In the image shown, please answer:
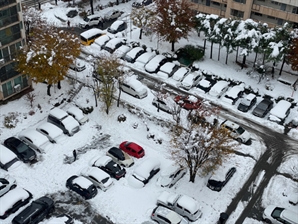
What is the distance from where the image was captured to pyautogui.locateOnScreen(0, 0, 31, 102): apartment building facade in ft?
144

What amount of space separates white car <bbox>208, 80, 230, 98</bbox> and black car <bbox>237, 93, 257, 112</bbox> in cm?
312

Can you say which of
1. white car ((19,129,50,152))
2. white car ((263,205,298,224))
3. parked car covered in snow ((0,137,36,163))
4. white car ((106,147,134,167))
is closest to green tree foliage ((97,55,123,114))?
white car ((106,147,134,167))

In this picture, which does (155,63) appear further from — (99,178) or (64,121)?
(99,178)

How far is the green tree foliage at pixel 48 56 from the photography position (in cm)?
4600

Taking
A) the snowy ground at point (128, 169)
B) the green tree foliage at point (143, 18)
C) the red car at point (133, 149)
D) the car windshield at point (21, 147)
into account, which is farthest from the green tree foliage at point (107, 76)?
the green tree foliage at point (143, 18)

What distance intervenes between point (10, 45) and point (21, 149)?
12.3 meters

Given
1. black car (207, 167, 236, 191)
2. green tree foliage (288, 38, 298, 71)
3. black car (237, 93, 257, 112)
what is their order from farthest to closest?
green tree foliage (288, 38, 298, 71), black car (237, 93, 257, 112), black car (207, 167, 236, 191)

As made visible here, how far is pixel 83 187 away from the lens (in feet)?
124

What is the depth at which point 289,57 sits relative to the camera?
52.4 metres

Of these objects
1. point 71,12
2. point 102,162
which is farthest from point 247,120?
point 71,12

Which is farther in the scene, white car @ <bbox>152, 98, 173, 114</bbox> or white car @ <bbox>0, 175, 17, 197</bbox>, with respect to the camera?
white car @ <bbox>152, 98, 173, 114</bbox>

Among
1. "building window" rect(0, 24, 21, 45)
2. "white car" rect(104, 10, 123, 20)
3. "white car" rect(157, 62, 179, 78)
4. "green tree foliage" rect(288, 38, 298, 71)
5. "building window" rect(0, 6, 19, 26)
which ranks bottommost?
"white car" rect(157, 62, 179, 78)

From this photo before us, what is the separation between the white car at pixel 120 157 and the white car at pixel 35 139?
22.6 feet

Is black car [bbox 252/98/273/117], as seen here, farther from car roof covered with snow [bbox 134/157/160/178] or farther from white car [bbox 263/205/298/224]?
car roof covered with snow [bbox 134/157/160/178]
